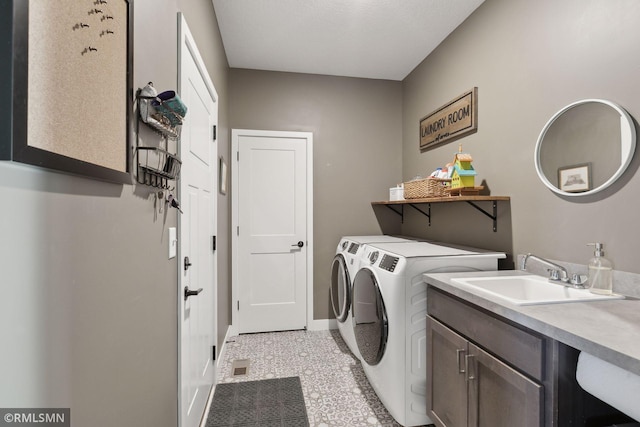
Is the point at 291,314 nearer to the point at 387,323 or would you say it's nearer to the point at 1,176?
the point at 387,323

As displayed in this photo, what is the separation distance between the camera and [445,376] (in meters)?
1.49

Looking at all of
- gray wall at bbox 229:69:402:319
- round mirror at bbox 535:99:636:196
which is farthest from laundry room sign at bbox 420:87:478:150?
round mirror at bbox 535:99:636:196

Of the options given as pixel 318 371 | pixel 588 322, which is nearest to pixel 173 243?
pixel 588 322

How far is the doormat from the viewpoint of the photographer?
180 cm

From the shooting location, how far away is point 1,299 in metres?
0.45

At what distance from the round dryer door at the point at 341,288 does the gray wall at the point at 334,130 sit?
317 millimetres

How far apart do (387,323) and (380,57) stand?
2.39m

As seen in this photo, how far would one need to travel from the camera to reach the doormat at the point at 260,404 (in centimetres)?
180

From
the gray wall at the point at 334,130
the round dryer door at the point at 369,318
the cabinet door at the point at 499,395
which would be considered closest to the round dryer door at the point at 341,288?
the round dryer door at the point at 369,318

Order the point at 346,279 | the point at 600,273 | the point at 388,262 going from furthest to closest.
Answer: the point at 346,279 < the point at 388,262 < the point at 600,273

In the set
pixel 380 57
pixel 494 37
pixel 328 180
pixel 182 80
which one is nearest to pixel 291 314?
pixel 328 180

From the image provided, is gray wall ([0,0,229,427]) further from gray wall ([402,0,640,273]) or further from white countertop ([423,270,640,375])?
gray wall ([402,0,640,273])

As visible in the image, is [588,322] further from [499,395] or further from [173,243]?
[173,243]

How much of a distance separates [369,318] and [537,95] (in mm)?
1650
